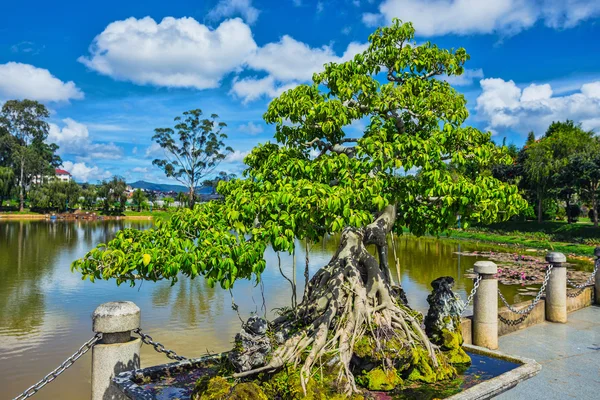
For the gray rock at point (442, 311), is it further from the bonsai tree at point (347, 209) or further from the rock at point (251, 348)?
the rock at point (251, 348)

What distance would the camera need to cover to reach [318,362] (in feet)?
14.8

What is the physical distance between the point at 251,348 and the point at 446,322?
2.84 m

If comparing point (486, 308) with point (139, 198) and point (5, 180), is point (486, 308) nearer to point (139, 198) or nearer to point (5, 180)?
point (5, 180)

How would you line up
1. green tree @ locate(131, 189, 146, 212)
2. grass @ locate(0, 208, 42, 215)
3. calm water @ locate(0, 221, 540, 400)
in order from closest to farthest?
1. calm water @ locate(0, 221, 540, 400)
2. grass @ locate(0, 208, 42, 215)
3. green tree @ locate(131, 189, 146, 212)

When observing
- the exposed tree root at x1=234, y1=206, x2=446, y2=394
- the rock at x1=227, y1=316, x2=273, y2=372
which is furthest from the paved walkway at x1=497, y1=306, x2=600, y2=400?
the rock at x1=227, y1=316, x2=273, y2=372

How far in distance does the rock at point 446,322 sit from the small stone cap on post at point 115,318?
3499 millimetres

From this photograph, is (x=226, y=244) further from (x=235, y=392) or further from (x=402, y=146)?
(x=402, y=146)

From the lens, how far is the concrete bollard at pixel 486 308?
6469 mm

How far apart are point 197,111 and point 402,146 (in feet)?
150

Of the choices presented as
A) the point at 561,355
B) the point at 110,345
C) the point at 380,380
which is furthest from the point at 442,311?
the point at 110,345

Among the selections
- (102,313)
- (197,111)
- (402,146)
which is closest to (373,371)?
(402,146)

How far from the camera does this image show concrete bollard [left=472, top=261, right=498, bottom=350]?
647cm

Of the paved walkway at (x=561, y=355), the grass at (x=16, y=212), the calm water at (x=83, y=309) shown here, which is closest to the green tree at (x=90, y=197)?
the grass at (x=16, y=212)

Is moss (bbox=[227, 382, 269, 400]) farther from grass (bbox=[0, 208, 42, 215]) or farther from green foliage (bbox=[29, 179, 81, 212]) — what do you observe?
grass (bbox=[0, 208, 42, 215])
